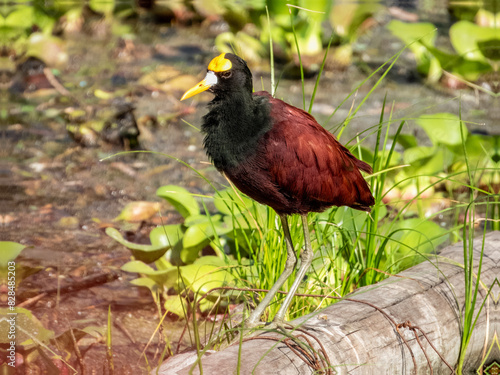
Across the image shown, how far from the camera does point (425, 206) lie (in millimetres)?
4738

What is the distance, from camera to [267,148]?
9.18ft

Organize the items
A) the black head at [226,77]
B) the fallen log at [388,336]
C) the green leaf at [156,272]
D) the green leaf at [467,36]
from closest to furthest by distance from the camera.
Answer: the fallen log at [388,336]
the black head at [226,77]
the green leaf at [156,272]
the green leaf at [467,36]

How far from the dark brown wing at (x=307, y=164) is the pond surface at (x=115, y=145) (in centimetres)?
40

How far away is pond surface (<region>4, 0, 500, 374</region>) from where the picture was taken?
369cm

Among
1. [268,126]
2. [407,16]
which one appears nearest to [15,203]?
[268,126]

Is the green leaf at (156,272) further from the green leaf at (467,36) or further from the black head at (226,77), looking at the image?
the green leaf at (467,36)

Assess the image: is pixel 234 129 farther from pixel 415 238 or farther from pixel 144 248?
pixel 415 238

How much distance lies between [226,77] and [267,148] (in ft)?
1.15

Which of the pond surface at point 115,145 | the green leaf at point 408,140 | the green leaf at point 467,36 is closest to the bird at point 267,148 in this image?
the pond surface at point 115,145

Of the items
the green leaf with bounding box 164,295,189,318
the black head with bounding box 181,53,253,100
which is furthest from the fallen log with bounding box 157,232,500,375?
the black head with bounding box 181,53,253,100

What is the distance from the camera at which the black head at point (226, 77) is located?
9.07 ft

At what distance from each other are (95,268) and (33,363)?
100 centimetres

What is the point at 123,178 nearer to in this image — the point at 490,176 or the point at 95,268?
the point at 95,268

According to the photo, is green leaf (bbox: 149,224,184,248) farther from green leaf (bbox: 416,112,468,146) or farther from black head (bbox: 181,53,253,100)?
green leaf (bbox: 416,112,468,146)
